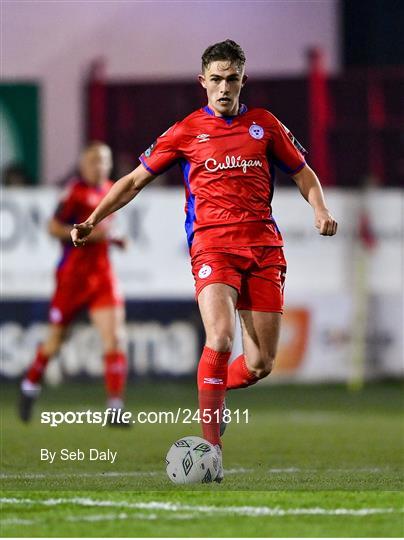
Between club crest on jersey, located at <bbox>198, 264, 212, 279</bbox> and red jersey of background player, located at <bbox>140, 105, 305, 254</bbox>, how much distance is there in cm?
12

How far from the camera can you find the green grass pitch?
5.84 meters

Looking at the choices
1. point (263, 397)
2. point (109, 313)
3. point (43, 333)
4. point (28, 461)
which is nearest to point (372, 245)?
point (263, 397)

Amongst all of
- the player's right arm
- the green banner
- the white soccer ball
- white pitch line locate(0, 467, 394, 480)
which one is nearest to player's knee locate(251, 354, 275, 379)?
white pitch line locate(0, 467, 394, 480)

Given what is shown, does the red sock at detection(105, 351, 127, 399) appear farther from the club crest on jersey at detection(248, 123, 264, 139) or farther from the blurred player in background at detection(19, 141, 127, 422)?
the club crest on jersey at detection(248, 123, 264, 139)

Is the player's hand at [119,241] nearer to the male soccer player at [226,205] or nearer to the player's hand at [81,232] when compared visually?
the male soccer player at [226,205]

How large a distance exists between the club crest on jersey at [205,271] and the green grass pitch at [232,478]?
3.25 ft

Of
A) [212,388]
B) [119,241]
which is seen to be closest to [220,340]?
[212,388]

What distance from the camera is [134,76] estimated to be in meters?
18.9

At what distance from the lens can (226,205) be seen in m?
7.45

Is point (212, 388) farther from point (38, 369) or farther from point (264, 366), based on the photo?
point (38, 369)

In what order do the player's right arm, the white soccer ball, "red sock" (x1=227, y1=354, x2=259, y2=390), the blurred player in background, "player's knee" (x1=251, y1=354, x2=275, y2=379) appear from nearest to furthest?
1. the white soccer ball
2. the player's right arm
3. "player's knee" (x1=251, y1=354, x2=275, y2=379)
4. "red sock" (x1=227, y1=354, x2=259, y2=390)
5. the blurred player in background

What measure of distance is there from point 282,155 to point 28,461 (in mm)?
2287

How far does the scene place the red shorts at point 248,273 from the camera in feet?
24.2

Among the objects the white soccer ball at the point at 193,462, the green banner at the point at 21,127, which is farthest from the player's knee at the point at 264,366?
the green banner at the point at 21,127
